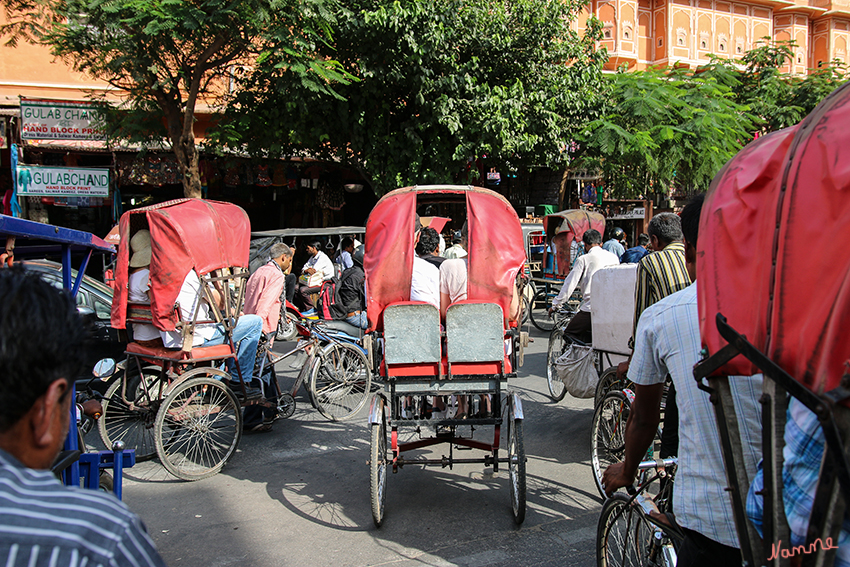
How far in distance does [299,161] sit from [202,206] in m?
10.3

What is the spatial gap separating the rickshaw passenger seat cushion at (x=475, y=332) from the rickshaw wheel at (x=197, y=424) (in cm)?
204

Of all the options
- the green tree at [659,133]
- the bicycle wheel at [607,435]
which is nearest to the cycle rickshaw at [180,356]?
the bicycle wheel at [607,435]

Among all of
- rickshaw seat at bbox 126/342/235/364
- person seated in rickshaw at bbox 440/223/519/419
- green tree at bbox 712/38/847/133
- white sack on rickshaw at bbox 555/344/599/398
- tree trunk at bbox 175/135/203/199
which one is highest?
green tree at bbox 712/38/847/133

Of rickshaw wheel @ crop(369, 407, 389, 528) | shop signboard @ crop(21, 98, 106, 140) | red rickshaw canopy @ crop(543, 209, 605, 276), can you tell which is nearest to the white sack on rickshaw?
rickshaw wheel @ crop(369, 407, 389, 528)

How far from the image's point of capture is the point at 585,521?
3820mm

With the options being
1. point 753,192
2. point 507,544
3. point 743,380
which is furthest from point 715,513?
point 507,544

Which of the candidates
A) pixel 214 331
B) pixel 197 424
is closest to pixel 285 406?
pixel 214 331

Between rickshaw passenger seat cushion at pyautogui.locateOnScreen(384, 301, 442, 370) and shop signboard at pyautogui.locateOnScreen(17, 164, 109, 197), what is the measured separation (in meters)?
11.7

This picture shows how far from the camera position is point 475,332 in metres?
3.85

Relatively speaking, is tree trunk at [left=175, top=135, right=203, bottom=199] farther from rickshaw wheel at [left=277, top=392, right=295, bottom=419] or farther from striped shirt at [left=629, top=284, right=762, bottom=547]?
striped shirt at [left=629, top=284, right=762, bottom=547]

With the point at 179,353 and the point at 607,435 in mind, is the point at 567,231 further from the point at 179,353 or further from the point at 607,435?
the point at 179,353

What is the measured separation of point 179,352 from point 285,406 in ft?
4.70

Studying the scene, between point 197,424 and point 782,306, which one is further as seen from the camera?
point 197,424

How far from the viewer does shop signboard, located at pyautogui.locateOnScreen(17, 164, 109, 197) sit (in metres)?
12.3
